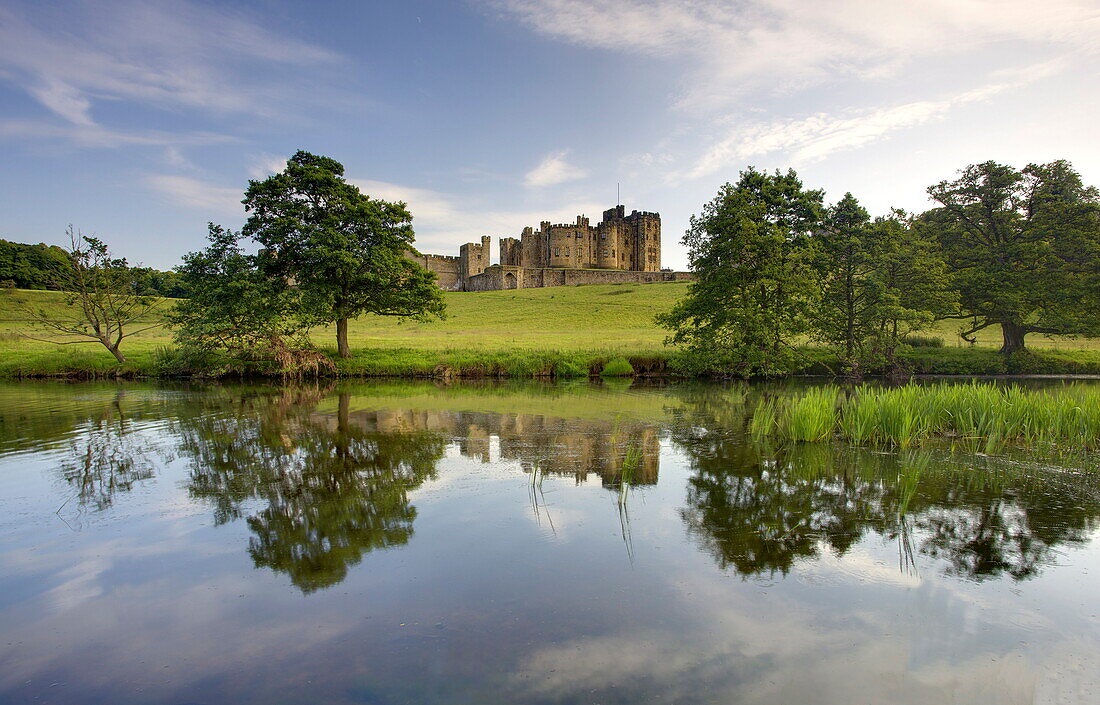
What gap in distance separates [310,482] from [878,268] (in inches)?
993

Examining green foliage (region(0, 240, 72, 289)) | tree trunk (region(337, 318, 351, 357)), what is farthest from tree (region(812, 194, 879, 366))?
green foliage (region(0, 240, 72, 289))

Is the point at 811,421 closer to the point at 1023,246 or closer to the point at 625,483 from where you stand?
the point at 625,483

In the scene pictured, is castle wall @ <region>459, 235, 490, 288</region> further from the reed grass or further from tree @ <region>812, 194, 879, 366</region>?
the reed grass

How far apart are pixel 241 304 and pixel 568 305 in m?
35.1

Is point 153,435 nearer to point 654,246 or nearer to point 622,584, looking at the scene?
point 622,584

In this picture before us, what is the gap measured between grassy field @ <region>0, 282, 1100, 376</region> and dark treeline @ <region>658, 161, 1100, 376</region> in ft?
7.82

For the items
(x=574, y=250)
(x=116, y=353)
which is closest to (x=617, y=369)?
(x=116, y=353)

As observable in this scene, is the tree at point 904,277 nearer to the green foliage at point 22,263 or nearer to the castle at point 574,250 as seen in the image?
the castle at point 574,250

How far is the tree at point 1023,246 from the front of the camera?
26.2 meters

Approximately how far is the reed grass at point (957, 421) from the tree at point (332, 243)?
18.0 metres

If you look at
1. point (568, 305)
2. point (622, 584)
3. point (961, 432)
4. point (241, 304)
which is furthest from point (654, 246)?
point (622, 584)

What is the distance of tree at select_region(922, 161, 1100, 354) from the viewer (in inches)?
1031

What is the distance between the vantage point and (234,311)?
24.1 metres

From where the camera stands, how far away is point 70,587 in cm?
522
